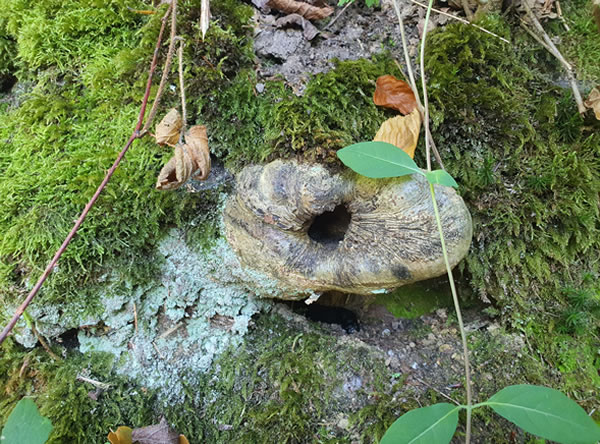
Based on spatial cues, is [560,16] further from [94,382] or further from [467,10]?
[94,382]

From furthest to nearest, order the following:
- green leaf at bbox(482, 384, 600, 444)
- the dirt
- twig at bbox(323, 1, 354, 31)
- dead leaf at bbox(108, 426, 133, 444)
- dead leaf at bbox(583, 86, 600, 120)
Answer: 1. twig at bbox(323, 1, 354, 31)
2. the dirt
3. dead leaf at bbox(583, 86, 600, 120)
4. dead leaf at bbox(108, 426, 133, 444)
5. green leaf at bbox(482, 384, 600, 444)

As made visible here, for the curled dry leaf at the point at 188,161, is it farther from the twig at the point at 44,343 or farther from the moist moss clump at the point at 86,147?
the twig at the point at 44,343

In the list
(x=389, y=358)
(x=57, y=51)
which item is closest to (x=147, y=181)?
(x=57, y=51)

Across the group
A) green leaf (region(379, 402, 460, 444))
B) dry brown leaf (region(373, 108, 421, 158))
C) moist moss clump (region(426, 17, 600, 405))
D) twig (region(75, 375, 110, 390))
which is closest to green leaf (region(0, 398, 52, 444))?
twig (region(75, 375, 110, 390))

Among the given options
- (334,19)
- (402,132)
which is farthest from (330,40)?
(402,132)

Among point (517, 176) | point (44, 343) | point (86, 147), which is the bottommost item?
point (44, 343)

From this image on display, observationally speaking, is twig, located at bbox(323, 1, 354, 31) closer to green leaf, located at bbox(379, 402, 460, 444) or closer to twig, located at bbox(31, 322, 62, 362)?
green leaf, located at bbox(379, 402, 460, 444)
